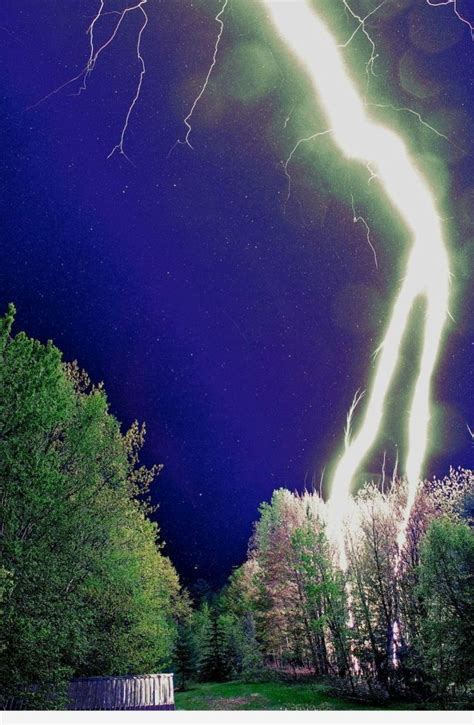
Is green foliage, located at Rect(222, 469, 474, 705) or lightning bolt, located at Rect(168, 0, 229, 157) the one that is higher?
lightning bolt, located at Rect(168, 0, 229, 157)

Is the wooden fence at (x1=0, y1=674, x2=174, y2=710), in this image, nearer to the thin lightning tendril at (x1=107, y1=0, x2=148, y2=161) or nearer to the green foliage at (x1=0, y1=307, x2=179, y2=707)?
the green foliage at (x1=0, y1=307, x2=179, y2=707)

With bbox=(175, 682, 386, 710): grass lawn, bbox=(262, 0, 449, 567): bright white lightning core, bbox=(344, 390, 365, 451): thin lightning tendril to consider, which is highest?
A: bbox=(262, 0, 449, 567): bright white lightning core

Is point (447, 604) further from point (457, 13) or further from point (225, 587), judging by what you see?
point (457, 13)

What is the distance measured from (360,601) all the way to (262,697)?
0.75 m

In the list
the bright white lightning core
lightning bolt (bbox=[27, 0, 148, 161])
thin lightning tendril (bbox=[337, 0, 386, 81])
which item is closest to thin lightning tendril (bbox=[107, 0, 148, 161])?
lightning bolt (bbox=[27, 0, 148, 161])

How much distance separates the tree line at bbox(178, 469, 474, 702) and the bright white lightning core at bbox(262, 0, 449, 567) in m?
0.61

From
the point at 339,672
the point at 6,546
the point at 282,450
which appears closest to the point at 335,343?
the point at 282,450

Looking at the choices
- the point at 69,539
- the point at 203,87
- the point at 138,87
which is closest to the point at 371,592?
the point at 69,539

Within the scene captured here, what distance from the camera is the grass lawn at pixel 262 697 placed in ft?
9.69

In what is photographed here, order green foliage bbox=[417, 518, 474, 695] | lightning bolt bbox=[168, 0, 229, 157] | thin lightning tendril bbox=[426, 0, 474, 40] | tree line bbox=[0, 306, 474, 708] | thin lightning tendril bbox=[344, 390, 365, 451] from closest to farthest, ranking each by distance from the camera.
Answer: green foliage bbox=[417, 518, 474, 695] < tree line bbox=[0, 306, 474, 708] < thin lightning tendril bbox=[344, 390, 365, 451] < thin lightning tendril bbox=[426, 0, 474, 40] < lightning bolt bbox=[168, 0, 229, 157]

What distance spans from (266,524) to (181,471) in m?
0.71

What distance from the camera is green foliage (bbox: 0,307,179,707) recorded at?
3105 millimetres

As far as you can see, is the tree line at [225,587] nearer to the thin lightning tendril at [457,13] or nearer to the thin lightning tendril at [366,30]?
the thin lightning tendril at [366,30]

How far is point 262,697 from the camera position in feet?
9.96
